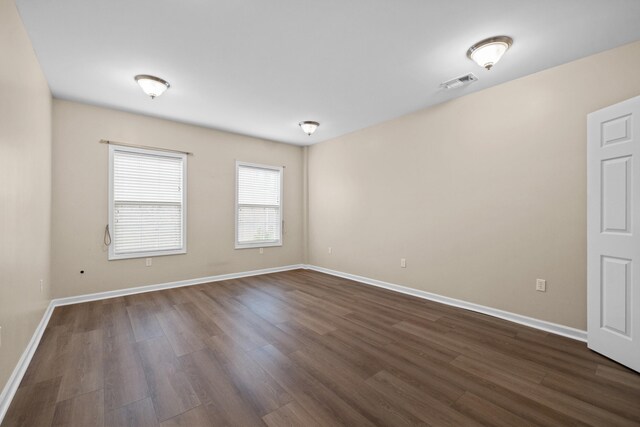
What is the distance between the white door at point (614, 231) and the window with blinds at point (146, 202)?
5.12 meters

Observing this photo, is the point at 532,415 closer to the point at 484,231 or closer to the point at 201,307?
the point at 484,231

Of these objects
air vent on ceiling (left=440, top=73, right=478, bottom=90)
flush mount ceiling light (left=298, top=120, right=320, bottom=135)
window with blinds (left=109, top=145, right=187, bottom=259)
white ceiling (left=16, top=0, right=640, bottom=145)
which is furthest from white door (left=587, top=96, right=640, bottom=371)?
window with blinds (left=109, top=145, right=187, bottom=259)

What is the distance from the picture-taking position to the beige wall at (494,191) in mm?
2652

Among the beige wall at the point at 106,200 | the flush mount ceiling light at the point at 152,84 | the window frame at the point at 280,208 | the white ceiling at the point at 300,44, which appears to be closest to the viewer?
the white ceiling at the point at 300,44

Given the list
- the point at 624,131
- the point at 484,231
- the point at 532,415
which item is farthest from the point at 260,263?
the point at 624,131

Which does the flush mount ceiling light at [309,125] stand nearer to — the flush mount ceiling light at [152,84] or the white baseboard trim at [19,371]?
the flush mount ceiling light at [152,84]

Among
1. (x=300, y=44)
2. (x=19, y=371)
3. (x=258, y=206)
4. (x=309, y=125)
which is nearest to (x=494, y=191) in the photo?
(x=300, y=44)

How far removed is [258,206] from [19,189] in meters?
3.55

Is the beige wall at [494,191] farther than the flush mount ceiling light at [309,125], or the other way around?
the flush mount ceiling light at [309,125]

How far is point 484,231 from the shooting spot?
330 cm

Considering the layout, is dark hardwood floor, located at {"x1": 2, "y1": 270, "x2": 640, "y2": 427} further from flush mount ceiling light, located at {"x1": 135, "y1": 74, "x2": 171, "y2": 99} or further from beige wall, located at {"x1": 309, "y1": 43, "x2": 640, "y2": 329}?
flush mount ceiling light, located at {"x1": 135, "y1": 74, "x2": 171, "y2": 99}

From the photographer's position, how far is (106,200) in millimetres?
3873

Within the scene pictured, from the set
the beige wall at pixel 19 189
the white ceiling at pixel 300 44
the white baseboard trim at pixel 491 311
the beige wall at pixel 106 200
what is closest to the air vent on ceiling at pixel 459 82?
the white ceiling at pixel 300 44

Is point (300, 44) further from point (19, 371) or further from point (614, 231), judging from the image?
point (19, 371)
